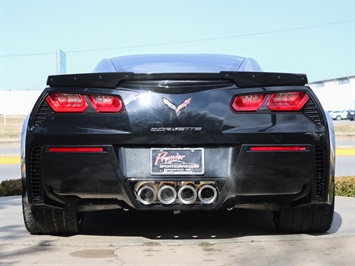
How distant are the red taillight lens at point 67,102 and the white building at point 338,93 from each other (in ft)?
245

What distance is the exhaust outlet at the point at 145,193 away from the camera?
3936 millimetres

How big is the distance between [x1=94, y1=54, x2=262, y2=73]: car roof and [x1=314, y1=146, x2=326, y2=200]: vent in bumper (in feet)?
2.83

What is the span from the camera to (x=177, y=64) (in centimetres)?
456

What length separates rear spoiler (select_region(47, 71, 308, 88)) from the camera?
4023 mm

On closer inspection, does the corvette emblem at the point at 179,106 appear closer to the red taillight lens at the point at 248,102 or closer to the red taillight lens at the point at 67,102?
the red taillight lens at the point at 248,102

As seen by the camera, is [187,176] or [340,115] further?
[340,115]

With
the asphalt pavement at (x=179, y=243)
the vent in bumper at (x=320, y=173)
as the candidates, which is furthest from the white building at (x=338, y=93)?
the vent in bumper at (x=320, y=173)

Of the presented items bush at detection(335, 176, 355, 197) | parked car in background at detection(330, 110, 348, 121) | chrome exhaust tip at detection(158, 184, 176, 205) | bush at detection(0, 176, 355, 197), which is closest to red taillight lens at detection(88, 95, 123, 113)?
chrome exhaust tip at detection(158, 184, 176, 205)

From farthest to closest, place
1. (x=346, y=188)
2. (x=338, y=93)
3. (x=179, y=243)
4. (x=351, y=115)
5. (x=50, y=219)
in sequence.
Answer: (x=338, y=93) < (x=351, y=115) < (x=346, y=188) < (x=50, y=219) < (x=179, y=243)

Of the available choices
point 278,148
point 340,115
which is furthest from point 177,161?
point 340,115

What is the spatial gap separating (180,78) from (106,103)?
51 centimetres

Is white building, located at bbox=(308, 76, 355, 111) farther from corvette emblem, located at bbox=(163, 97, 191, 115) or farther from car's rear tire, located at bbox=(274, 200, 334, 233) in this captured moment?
corvette emblem, located at bbox=(163, 97, 191, 115)

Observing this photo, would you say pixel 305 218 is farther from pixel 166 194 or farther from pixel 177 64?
pixel 177 64

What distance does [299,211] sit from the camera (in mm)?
4359
